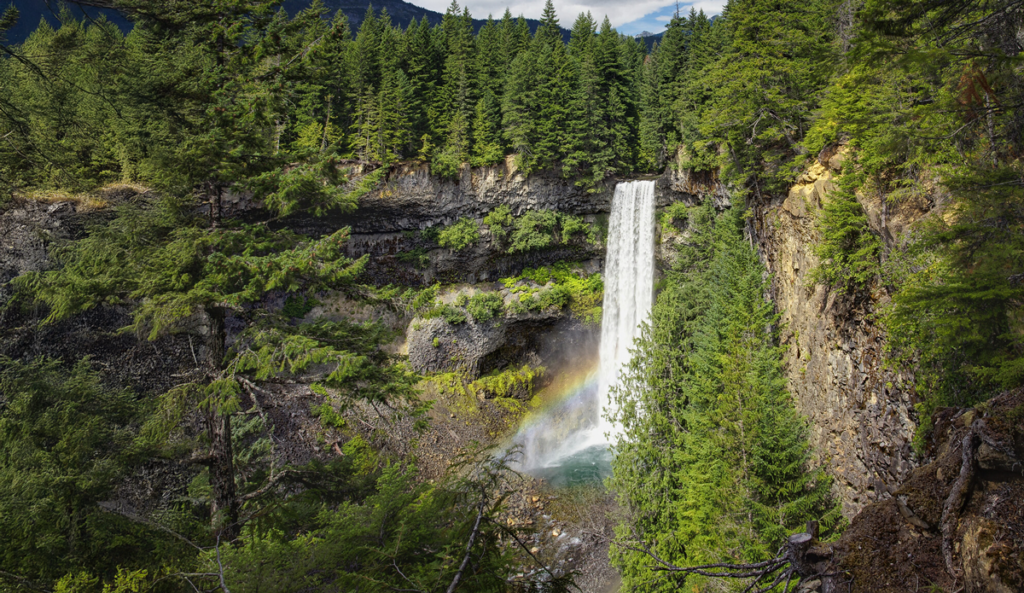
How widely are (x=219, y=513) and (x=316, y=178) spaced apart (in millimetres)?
4878

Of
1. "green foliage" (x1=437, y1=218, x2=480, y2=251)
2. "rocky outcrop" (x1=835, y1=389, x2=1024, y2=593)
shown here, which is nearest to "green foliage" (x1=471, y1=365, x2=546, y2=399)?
"green foliage" (x1=437, y1=218, x2=480, y2=251)

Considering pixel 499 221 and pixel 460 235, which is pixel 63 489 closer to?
pixel 460 235

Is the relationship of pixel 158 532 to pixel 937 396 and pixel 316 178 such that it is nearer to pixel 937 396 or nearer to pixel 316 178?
pixel 316 178

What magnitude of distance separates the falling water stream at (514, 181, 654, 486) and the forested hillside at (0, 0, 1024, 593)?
6.97 metres

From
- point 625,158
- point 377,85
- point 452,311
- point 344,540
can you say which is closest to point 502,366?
point 452,311

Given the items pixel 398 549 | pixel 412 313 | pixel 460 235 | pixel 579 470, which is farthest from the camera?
pixel 460 235

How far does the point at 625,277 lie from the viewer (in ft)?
99.9

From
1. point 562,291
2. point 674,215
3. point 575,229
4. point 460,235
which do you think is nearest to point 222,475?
point 562,291

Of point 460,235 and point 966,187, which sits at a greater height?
point 966,187

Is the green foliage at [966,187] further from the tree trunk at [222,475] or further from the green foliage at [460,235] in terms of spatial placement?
the green foliage at [460,235]

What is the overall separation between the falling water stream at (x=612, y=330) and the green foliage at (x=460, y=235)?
8.85 m

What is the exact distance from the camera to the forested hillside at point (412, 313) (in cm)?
442

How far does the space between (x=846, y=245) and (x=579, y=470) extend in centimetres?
1658

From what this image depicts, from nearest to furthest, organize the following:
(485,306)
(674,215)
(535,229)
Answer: (674,215)
(485,306)
(535,229)
